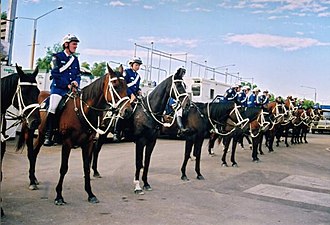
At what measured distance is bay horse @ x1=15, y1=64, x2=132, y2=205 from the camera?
6875 mm

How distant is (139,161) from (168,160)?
4.90 m

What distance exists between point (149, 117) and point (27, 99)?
2.98 meters

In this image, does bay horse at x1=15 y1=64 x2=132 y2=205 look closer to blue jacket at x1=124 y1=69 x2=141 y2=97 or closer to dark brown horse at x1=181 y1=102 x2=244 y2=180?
blue jacket at x1=124 y1=69 x2=141 y2=97

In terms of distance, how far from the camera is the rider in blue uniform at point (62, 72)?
7.13 meters

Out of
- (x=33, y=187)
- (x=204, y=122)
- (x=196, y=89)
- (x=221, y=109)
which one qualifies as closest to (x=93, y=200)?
(x=33, y=187)

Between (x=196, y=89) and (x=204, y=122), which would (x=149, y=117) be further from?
(x=196, y=89)

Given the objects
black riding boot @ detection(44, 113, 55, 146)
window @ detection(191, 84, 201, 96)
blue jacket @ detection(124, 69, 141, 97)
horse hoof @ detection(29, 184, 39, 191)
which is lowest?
horse hoof @ detection(29, 184, 39, 191)

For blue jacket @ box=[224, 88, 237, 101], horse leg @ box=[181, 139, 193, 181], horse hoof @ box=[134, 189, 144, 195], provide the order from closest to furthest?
1. horse hoof @ box=[134, 189, 144, 195]
2. horse leg @ box=[181, 139, 193, 181]
3. blue jacket @ box=[224, 88, 237, 101]

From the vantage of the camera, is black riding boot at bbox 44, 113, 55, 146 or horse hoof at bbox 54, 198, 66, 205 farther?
black riding boot at bbox 44, 113, 55, 146

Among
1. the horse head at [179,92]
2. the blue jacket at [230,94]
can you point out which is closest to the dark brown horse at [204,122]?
the blue jacket at [230,94]

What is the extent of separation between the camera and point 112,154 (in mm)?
13969

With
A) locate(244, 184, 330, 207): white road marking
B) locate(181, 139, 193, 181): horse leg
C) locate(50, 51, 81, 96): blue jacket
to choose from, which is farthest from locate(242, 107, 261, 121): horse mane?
locate(50, 51, 81, 96): blue jacket

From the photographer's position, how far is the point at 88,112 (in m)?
6.99

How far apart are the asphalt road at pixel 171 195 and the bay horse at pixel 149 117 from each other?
33.2 inches
